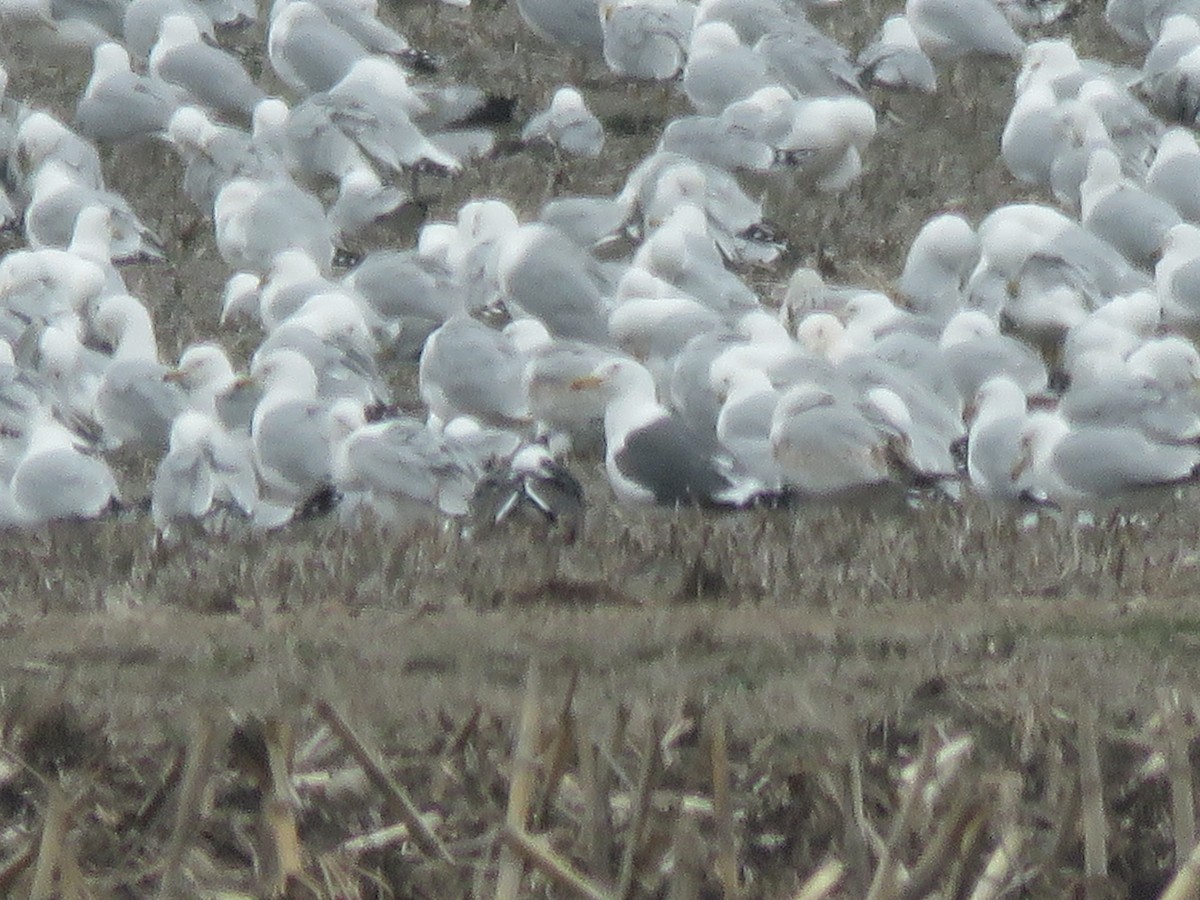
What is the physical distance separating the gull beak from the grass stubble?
34 centimetres

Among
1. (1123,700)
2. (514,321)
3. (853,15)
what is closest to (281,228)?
(514,321)

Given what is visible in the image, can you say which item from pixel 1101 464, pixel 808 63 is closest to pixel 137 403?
pixel 1101 464

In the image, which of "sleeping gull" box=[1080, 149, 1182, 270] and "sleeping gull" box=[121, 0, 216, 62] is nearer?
"sleeping gull" box=[1080, 149, 1182, 270]

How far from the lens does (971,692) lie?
453 centimetres

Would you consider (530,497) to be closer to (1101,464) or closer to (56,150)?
(1101,464)

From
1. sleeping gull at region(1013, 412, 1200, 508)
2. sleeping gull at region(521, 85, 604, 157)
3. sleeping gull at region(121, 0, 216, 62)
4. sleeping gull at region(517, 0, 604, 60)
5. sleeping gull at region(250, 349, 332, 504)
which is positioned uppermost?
sleeping gull at region(1013, 412, 1200, 508)

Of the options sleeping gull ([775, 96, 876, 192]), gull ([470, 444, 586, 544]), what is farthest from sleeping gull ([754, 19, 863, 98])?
gull ([470, 444, 586, 544])

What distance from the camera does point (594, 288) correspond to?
11.1 metres

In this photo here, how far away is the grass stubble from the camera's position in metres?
3.09

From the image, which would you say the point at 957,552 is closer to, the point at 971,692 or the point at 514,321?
the point at 971,692

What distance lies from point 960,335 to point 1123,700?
209 inches

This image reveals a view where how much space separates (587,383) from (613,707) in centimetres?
486

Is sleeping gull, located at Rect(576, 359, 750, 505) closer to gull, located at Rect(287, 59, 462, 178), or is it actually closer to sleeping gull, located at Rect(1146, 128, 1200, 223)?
sleeping gull, located at Rect(1146, 128, 1200, 223)

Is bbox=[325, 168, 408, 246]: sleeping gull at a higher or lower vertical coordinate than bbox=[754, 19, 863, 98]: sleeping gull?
lower
